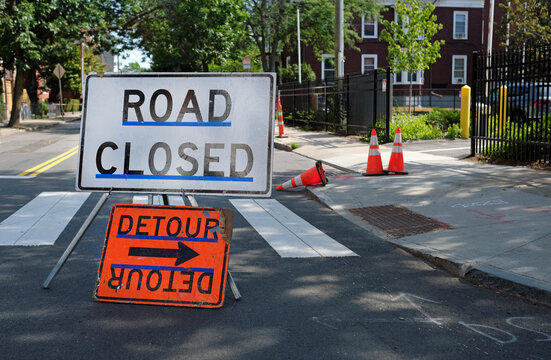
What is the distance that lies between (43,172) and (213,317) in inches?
360

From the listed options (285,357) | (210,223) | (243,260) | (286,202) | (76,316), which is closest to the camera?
(285,357)

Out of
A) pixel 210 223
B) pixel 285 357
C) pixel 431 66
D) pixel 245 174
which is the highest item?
pixel 431 66

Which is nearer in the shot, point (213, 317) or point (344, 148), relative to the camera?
point (213, 317)

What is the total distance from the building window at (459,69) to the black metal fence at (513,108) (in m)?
33.5

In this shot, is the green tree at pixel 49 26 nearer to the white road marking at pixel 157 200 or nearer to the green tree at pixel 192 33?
Answer: the green tree at pixel 192 33

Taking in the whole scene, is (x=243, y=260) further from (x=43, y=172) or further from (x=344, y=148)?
(x=344, y=148)

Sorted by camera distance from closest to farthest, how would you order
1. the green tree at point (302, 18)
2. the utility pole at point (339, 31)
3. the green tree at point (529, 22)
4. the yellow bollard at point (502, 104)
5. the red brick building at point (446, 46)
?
the yellow bollard at point (502, 104) → the utility pole at point (339, 31) → the green tree at point (529, 22) → the green tree at point (302, 18) → the red brick building at point (446, 46)

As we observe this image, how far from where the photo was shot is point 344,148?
16547 mm

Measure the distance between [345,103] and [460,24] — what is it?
27.9 metres

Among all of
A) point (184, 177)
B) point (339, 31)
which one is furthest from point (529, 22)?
point (184, 177)

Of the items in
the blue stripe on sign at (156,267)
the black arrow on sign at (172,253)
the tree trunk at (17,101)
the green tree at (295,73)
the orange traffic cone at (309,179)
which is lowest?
the blue stripe on sign at (156,267)

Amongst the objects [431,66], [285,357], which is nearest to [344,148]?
[285,357]

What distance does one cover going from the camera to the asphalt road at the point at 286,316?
3713mm

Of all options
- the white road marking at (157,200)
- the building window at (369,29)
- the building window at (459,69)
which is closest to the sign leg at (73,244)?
the white road marking at (157,200)
